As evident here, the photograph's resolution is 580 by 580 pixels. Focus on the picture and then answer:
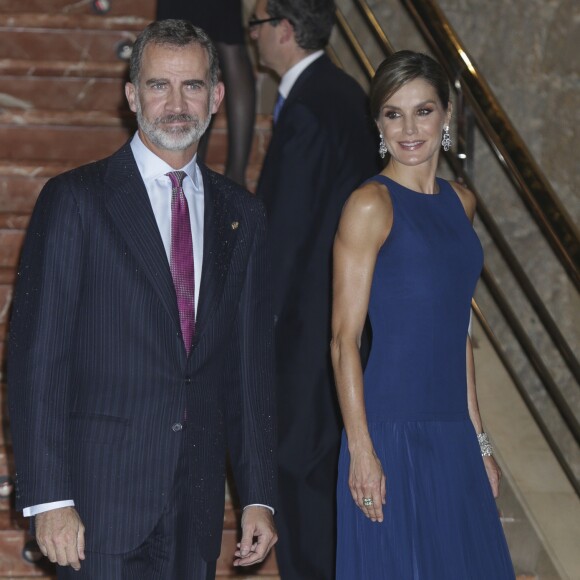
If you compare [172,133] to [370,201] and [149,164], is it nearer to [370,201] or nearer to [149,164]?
[149,164]

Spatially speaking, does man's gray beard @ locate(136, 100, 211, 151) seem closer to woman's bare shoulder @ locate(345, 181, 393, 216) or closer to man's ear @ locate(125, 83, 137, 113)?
man's ear @ locate(125, 83, 137, 113)

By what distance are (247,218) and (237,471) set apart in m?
0.58

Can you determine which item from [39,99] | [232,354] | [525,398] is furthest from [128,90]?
[39,99]

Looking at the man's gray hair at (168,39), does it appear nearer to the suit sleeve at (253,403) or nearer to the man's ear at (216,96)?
the man's ear at (216,96)

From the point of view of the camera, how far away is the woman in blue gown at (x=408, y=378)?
9.60 feet

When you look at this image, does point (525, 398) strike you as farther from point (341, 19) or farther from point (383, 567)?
point (341, 19)

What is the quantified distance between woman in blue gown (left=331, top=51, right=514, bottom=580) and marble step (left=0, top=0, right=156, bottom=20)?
139 inches

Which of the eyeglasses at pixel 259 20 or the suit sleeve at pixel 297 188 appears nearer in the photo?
the suit sleeve at pixel 297 188

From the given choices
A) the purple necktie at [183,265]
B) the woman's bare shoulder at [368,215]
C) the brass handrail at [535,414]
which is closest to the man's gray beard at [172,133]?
the purple necktie at [183,265]

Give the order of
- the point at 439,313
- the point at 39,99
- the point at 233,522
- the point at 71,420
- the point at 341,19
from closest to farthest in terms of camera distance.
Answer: the point at 71,420 → the point at 439,313 → the point at 233,522 → the point at 341,19 → the point at 39,99

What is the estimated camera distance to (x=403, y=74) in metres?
3.09

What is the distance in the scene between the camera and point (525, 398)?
14.6 feet

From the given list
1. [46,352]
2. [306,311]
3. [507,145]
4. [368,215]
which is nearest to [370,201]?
[368,215]

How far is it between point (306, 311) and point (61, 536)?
1.65 meters
